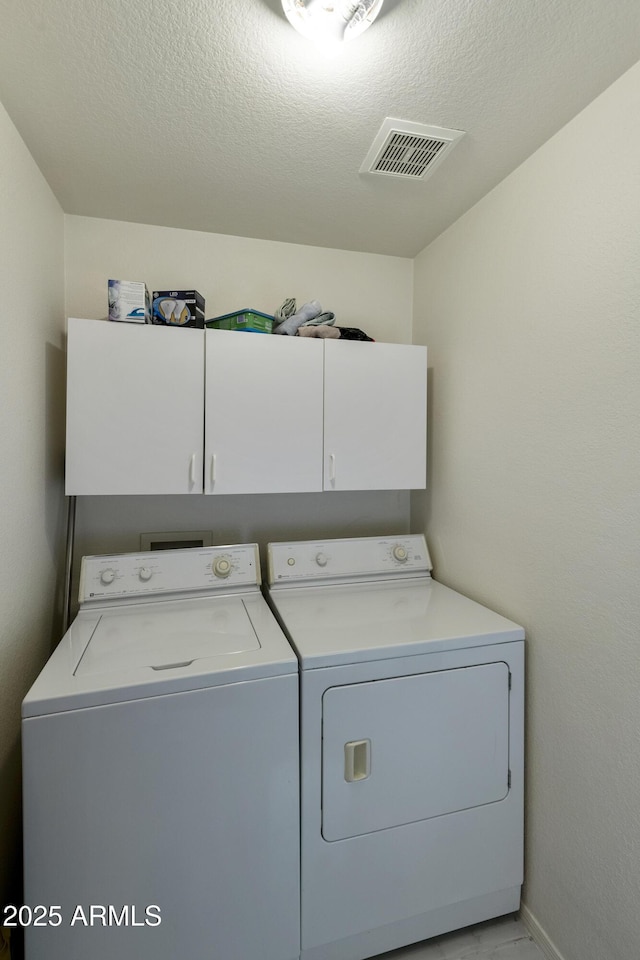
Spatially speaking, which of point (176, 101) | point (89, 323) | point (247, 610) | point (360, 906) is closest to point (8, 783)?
point (247, 610)

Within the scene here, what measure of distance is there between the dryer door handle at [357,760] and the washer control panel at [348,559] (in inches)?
28.1

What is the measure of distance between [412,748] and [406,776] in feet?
0.28

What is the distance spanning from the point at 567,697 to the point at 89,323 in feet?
6.54

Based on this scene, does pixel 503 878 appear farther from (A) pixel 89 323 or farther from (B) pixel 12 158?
(B) pixel 12 158

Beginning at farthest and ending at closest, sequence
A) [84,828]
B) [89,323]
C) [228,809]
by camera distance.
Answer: [89,323], [228,809], [84,828]

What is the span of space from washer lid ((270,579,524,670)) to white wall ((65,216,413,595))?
43 centimetres

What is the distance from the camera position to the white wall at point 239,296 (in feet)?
6.30

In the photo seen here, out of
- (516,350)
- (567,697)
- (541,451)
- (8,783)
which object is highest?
(516,350)

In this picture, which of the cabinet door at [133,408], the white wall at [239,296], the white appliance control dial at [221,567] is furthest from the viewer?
the white wall at [239,296]

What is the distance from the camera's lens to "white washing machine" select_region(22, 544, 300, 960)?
3.52 ft

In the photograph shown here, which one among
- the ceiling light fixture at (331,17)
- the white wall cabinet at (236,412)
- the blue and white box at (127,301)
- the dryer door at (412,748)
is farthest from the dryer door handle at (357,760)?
the ceiling light fixture at (331,17)

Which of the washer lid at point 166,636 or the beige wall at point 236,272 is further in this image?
the beige wall at point 236,272

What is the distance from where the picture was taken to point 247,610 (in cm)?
168

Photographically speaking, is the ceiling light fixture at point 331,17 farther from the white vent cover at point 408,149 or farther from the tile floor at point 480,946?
the tile floor at point 480,946
